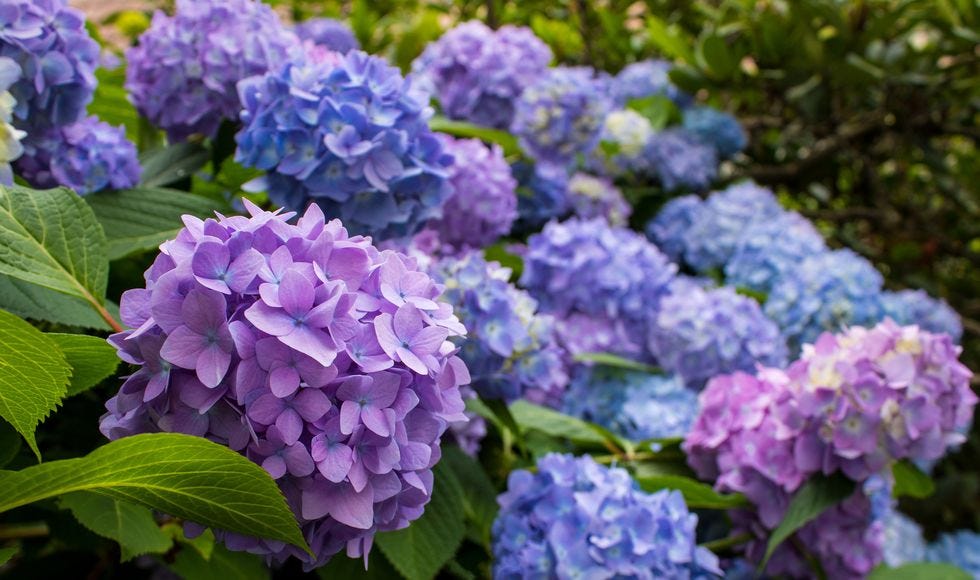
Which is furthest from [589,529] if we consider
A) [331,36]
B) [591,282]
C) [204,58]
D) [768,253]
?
[331,36]

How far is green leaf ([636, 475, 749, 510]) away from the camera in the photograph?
43.2 inches

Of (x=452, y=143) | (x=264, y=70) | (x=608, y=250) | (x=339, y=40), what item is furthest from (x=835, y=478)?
(x=339, y=40)

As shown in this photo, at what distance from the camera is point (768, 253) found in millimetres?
1760

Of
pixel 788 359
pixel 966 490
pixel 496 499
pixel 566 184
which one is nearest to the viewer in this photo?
pixel 496 499

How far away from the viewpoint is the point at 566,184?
5.99ft

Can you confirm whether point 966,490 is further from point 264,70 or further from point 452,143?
point 264,70

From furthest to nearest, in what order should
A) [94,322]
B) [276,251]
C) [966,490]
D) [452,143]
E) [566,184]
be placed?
[966,490], [566,184], [452,143], [94,322], [276,251]

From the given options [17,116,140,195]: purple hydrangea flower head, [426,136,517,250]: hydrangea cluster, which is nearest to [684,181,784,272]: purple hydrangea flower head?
[426,136,517,250]: hydrangea cluster

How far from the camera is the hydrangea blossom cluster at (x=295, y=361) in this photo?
56cm

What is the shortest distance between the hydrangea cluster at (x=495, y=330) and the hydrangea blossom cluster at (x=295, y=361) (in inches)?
16.0

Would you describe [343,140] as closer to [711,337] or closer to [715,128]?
[711,337]

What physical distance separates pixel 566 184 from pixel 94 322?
3.88ft

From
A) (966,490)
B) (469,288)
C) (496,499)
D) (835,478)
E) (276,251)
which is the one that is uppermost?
(276,251)

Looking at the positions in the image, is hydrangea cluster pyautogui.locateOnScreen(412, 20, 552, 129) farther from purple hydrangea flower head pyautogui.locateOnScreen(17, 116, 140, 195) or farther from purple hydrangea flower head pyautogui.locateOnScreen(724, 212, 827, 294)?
purple hydrangea flower head pyautogui.locateOnScreen(17, 116, 140, 195)
